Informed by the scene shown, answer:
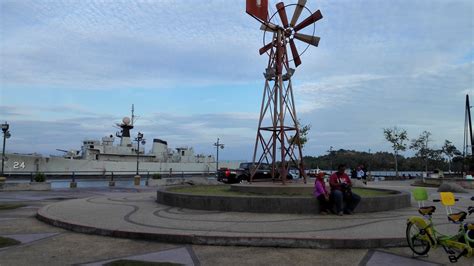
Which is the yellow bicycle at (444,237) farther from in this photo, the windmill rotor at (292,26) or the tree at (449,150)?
the tree at (449,150)

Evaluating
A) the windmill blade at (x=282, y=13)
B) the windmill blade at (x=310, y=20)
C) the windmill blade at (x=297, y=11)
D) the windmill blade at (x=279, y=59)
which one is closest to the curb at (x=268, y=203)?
the windmill blade at (x=279, y=59)

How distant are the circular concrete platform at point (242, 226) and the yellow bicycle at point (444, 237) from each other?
0.84 metres

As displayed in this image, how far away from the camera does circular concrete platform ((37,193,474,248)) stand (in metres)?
7.93

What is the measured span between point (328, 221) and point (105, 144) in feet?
217

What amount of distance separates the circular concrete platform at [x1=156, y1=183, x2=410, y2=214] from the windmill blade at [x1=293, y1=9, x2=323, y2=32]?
22.2 ft

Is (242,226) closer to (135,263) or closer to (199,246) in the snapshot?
(199,246)

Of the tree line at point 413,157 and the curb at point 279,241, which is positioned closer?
the curb at point 279,241

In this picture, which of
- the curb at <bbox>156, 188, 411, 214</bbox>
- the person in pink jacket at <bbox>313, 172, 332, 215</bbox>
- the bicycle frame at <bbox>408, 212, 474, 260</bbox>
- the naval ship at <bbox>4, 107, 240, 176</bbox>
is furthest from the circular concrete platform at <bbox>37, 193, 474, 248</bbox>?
the naval ship at <bbox>4, 107, 240, 176</bbox>

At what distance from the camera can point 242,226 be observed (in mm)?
9453

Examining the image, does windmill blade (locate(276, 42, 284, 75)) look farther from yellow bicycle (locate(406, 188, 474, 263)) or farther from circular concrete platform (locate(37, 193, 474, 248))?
yellow bicycle (locate(406, 188, 474, 263))

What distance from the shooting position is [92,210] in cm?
1305

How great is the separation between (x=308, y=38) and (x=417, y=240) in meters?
11.7

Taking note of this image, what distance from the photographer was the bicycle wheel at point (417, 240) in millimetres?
6902

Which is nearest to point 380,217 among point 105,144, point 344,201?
point 344,201
